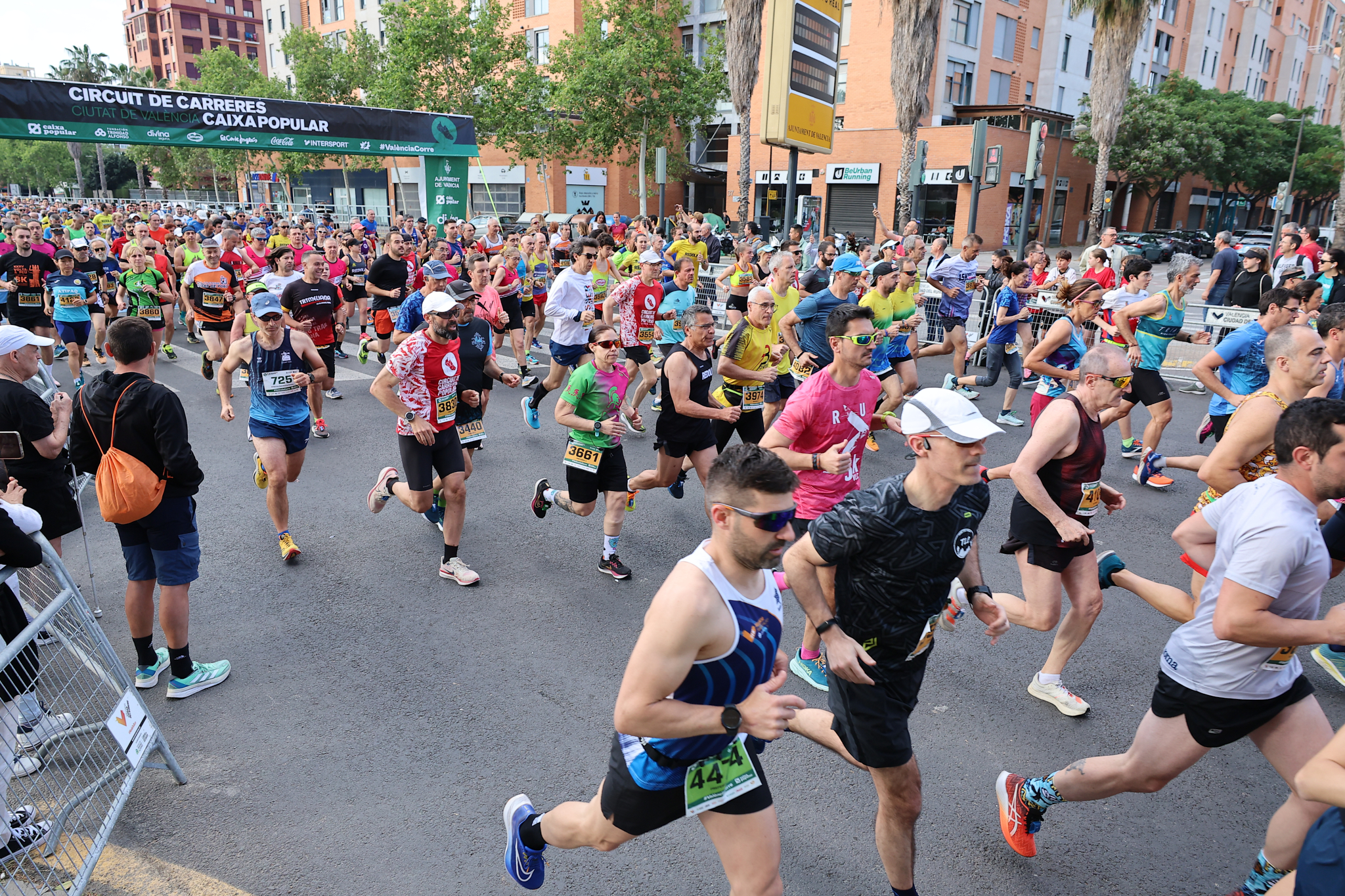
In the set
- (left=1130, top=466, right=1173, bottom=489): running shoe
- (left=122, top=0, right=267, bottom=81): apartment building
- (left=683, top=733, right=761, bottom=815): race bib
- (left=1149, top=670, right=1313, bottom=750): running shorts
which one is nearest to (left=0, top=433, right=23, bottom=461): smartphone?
(left=683, top=733, right=761, bottom=815): race bib

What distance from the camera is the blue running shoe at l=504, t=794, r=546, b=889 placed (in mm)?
2996

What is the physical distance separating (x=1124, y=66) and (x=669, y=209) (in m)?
28.7

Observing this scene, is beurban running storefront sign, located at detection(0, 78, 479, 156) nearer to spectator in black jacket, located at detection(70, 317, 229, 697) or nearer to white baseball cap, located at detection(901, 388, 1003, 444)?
spectator in black jacket, located at detection(70, 317, 229, 697)

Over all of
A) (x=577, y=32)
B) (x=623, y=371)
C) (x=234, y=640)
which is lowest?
(x=234, y=640)

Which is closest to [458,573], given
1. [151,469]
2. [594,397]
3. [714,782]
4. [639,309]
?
[594,397]

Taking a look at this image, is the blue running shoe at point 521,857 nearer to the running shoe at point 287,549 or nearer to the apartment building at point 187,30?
the running shoe at point 287,549

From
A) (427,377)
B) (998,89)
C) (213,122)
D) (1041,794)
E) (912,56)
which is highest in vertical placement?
(998,89)

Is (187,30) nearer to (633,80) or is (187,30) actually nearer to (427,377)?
(633,80)

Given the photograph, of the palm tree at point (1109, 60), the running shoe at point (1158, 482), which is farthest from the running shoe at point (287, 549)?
the palm tree at point (1109, 60)

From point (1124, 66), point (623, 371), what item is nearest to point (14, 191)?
point (1124, 66)

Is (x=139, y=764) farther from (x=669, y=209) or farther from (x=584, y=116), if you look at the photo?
(x=669, y=209)

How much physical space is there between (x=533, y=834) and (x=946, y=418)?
→ 2100 mm

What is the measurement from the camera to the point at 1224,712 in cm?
288

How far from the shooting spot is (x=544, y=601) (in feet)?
18.5
